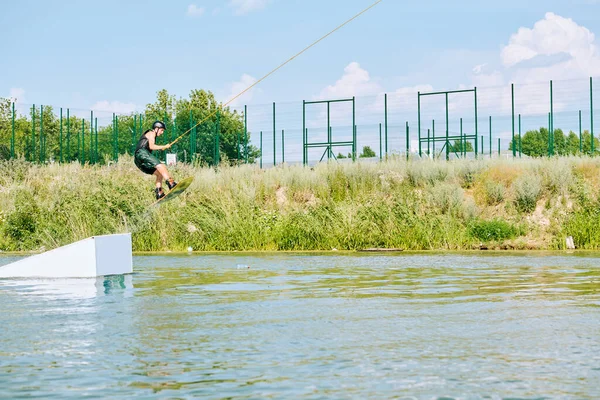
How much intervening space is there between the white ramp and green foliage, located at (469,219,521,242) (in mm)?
12180

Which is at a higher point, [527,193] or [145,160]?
[145,160]

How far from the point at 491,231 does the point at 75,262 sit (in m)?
13.3

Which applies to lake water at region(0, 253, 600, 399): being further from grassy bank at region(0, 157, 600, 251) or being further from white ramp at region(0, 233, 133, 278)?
grassy bank at region(0, 157, 600, 251)

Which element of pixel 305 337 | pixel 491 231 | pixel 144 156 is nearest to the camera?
pixel 305 337

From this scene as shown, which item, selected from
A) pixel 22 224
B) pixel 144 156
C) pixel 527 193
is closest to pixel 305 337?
pixel 144 156

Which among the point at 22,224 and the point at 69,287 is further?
the point at 22,224

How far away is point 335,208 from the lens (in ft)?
90.4

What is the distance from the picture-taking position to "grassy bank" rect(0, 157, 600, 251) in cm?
2664

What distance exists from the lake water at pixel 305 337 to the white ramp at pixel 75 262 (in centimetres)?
84

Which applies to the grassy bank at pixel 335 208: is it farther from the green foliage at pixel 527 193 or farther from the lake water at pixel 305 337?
the lake water at pixel 305 337

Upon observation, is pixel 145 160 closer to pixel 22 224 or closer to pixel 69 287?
pixel 69 287

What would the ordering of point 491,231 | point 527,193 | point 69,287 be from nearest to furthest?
point 69,287
point 491,231
point 527,193

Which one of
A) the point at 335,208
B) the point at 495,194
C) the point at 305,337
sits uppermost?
the point at 495,194

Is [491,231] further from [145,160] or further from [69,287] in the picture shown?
[69,287]
